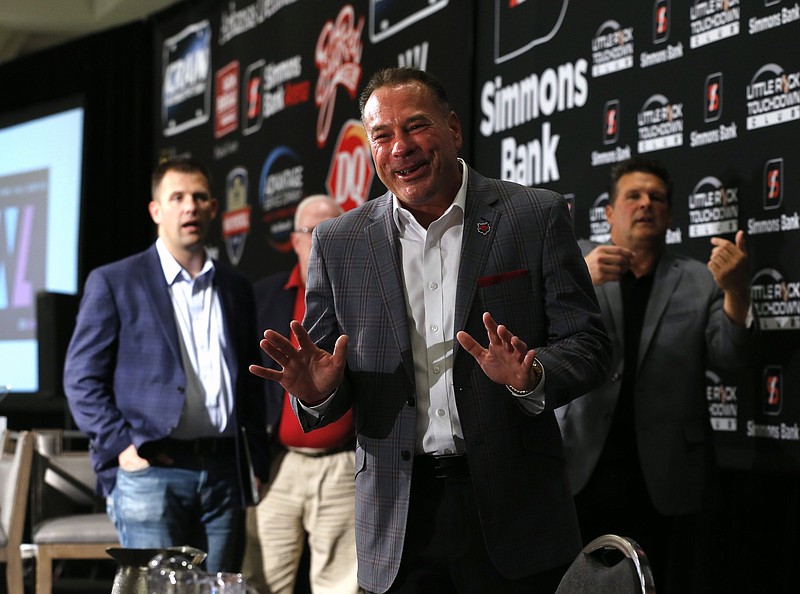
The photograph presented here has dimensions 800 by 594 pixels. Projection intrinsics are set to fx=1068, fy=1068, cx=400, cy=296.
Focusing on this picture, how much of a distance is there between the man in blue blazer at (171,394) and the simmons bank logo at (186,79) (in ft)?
12.5

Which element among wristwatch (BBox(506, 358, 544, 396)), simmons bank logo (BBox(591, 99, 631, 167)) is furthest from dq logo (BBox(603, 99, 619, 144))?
wristwatch (BBox(506, 358, 544, 396))

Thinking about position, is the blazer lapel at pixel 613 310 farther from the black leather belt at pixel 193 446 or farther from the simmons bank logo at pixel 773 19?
the black leather belt at pixel 193 446

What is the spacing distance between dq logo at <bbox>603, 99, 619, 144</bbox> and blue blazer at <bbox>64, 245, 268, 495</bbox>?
160cm

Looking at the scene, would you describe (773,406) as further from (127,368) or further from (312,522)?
(127,368)

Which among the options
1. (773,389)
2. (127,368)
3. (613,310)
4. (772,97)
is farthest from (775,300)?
(127,368)

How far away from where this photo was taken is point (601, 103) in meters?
4.09

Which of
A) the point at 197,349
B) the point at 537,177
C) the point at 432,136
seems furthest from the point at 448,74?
the point at 432,136

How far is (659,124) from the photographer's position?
3.84 meters

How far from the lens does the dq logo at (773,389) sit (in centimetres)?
338

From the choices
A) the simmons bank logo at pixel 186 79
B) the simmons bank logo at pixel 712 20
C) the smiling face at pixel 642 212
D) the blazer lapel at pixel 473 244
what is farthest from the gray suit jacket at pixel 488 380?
the simmons bank logo at pixel 186 79

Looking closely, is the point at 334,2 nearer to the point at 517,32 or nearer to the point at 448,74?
the point at 448,74

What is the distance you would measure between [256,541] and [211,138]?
3.72 metres

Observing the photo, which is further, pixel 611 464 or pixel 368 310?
pixel 611 464

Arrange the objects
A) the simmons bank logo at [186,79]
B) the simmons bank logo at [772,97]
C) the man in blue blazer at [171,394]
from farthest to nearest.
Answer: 1. the simmons bank logo at [186,79]
2. the man in blue blazer at [171,394]
3. the simmons bank logo at [772,97]
